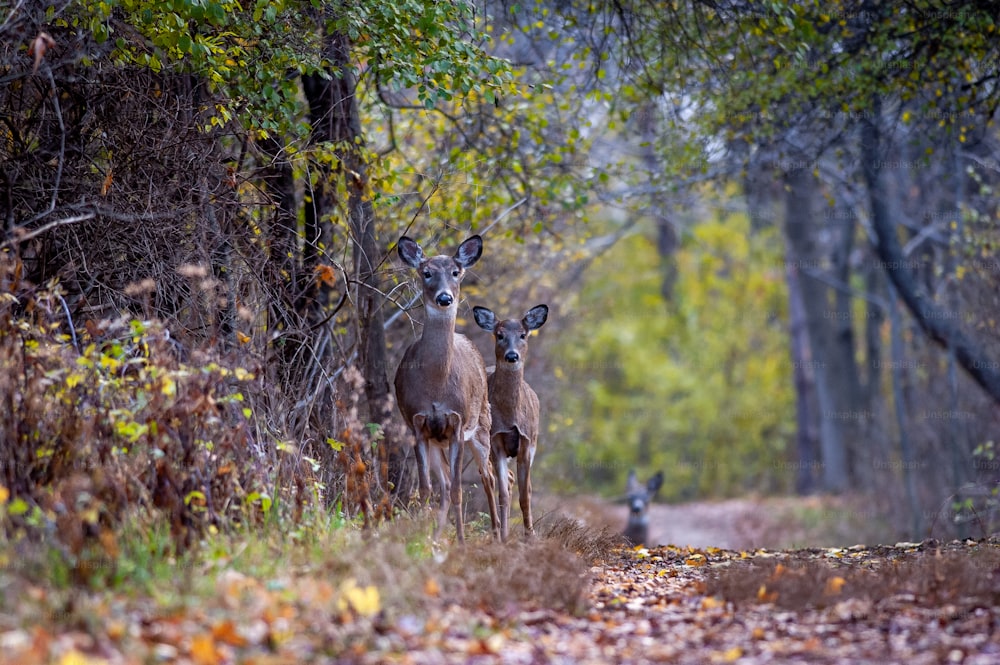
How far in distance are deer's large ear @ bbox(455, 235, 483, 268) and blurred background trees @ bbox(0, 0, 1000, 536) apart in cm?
81

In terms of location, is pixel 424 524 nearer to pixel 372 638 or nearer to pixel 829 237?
pixel 372 638

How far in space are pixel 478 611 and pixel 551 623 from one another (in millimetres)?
405

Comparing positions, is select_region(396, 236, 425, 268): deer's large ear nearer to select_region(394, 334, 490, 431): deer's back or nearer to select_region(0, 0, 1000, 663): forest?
select_region(0, 0, 1000, 663): forest

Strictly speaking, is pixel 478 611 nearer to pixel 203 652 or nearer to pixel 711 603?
pixel 711 603

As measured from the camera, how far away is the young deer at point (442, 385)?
29.4 ft

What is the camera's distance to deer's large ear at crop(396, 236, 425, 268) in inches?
364

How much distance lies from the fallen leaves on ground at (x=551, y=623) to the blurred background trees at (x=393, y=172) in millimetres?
1535

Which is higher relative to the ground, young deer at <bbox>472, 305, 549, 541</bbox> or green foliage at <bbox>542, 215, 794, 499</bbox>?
green foliage at <bbox>542, 215, 794, 499</bbox>

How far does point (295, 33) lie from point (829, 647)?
629cm

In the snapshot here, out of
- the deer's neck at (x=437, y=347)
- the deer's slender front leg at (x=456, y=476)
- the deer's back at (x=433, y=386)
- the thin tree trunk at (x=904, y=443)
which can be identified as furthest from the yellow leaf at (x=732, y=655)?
the thin tree trunk at (x=904, y=443)

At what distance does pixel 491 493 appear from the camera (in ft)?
30.8

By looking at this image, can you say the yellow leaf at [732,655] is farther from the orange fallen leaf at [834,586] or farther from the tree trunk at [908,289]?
the tree trunk at [908,289]

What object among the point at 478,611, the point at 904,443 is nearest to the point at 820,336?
the point at 904,443

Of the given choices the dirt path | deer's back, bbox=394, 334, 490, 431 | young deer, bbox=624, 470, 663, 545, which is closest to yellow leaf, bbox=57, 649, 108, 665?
deer's back, bbox=394, 334, 490, 431
